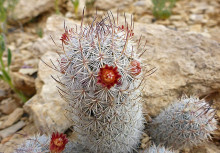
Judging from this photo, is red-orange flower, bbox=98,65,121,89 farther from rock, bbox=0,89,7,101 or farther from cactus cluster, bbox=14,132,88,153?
rock, bbox=0,89,7,101

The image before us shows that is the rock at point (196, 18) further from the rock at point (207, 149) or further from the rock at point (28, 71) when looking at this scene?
the rock at point (28, 71)

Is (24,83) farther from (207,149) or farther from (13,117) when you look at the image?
(207,149)

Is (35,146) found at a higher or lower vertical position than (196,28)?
lower

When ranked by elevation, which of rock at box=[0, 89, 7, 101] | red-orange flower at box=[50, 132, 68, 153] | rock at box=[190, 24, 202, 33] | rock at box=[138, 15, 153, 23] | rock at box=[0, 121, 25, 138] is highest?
rock at box=[138, 15, 153, 23]

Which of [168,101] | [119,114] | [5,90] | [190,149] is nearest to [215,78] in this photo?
[168,101]

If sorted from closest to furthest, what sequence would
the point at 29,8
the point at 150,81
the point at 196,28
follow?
1. the point at 150,81
2. the point at 196,28
3. the point at 29,8

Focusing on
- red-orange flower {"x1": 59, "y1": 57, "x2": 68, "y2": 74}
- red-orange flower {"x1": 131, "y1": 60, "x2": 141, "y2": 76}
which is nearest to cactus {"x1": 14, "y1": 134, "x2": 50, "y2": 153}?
red-orange flower {"x1": 59, "y1": 57, "x2": 68, "y2": 74}

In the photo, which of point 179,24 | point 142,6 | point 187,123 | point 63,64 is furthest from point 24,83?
point 142,6
